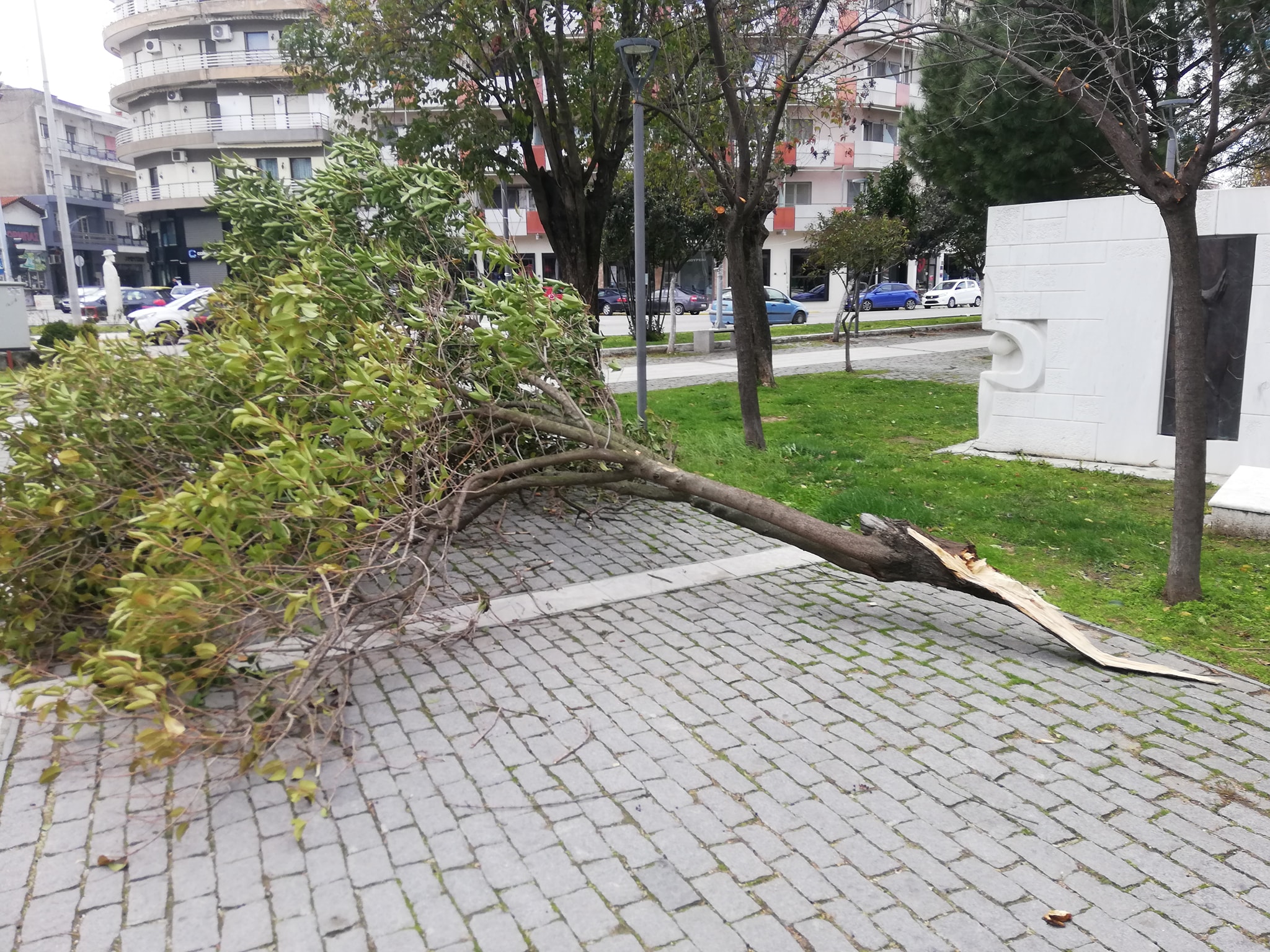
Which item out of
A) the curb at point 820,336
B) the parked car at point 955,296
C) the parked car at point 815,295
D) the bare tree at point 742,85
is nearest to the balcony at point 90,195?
the parked car at point 815,295

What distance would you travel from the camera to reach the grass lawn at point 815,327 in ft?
87.2

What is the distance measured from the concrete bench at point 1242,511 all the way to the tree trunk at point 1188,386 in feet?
5.88

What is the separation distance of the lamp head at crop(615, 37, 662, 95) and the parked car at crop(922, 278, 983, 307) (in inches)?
1360

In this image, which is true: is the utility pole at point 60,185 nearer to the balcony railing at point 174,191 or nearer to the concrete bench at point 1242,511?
the balcony railing at point 174,191

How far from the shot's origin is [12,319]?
18.4 metres

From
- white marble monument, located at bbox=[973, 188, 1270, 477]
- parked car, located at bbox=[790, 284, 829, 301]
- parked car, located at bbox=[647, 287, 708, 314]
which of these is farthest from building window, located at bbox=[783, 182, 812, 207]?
white marble monument, located at bbox=[973, 188, 1270, 477]

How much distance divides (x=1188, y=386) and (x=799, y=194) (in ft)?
158

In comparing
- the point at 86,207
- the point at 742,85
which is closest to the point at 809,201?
the point at 742,85

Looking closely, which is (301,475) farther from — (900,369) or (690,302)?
(690,302)

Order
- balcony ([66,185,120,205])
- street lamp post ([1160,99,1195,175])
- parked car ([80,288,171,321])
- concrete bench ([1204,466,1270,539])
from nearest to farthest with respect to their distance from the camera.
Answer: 1. concrete bench ([1204,466,1270,539])
2. street lamp post ([1160,99,1195,175])
3. parked car ([80,288,171,321])
4. balcony ([66,185,120,205])

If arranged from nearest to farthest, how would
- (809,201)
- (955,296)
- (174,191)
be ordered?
(955,296)
(174,191)
(809,201)

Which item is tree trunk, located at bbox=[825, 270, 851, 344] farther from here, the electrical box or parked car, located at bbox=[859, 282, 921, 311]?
the electrical box

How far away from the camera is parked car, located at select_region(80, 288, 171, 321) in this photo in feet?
129

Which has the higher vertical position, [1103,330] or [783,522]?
[1103,330]
